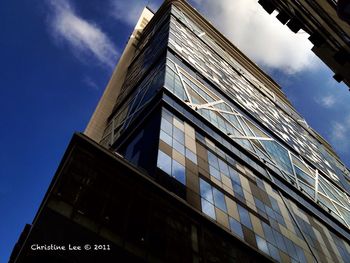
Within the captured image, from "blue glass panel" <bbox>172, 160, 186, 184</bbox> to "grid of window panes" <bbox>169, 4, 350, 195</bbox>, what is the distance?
23612mm

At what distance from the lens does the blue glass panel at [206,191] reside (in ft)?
65.3

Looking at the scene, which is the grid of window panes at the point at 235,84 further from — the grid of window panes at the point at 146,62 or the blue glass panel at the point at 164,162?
the blue glass panel at the point at 164,162

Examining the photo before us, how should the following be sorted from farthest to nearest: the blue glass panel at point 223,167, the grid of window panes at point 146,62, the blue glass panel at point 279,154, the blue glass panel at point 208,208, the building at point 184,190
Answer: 1. the grid of window panes at point 146,62
2. the blue glass panel at point 279,154
3. the blue glass panel at point 223,167
4. the blue glass panel at point 208,208
5. the building at point 184,190

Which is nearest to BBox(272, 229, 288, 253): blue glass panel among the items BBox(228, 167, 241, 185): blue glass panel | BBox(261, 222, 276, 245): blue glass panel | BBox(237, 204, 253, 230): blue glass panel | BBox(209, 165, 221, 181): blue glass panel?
BBox(261, 222, 276, 245): blue glass panel

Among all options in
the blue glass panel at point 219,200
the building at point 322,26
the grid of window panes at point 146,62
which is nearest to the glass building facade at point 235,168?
the blue glass panel at point 219,200

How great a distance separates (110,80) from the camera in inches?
2105

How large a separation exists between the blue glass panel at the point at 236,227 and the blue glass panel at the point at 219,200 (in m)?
0.83

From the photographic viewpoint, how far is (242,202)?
74.9 ft

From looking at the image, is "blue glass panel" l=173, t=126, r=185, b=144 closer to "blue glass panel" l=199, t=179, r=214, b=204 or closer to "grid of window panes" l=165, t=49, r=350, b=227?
"blue glass panel" l=199, t=179, r=214, b=204

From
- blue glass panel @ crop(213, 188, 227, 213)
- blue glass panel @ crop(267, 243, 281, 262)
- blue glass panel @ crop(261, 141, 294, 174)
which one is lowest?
blue glass panel @ crop(267, 243, 281, 262)

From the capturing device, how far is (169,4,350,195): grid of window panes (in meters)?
47.2

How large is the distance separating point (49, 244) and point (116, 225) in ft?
9.58

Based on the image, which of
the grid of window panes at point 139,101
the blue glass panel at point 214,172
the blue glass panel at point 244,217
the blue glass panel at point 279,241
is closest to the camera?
the blue glass panel at point 244,217

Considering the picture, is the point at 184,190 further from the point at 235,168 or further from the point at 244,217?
the point at 235,168
